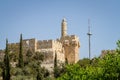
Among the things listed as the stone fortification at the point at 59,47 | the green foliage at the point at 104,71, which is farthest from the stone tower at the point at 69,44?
the green foliage at the point at 104,71

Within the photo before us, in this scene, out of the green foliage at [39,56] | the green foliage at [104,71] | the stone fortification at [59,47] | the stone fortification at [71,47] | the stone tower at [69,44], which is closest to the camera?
the green foliage at [104,71]

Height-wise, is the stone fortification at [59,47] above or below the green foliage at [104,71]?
above

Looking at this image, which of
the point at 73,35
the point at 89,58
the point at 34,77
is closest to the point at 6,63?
the point at 34,77

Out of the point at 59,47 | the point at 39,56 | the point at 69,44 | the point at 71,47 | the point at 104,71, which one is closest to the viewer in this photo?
the point at 104,71

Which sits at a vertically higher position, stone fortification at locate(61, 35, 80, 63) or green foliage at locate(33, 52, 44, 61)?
stone fortification at locate(61, 35, 80, 63)

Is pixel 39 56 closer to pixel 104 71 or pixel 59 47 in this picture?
pixel 59 47

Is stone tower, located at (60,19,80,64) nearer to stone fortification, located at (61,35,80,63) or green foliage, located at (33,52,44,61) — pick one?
stone fortification, located at (61,35,80,63)

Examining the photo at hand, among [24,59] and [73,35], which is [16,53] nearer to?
[24,59]

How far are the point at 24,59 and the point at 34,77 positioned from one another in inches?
319

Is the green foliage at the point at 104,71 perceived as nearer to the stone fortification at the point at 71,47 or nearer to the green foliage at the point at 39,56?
Answer: the green foliage at the point at 39,56

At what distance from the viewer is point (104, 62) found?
117ft

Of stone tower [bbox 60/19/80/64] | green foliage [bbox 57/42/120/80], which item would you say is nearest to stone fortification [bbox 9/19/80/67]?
stone tower [bbox 60/19/80/64]

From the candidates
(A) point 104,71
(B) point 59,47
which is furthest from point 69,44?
(A) point 104,71

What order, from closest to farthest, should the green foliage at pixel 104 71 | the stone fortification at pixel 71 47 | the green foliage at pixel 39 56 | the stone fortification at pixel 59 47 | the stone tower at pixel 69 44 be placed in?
1. the green foliage at pixel 104 71
2. the green foliage at pixel 39 56
3. the stone fortification at pixel 59 47
4. the stone fortification at pixel 71 47
5. the stone tower at pixel 69 44
